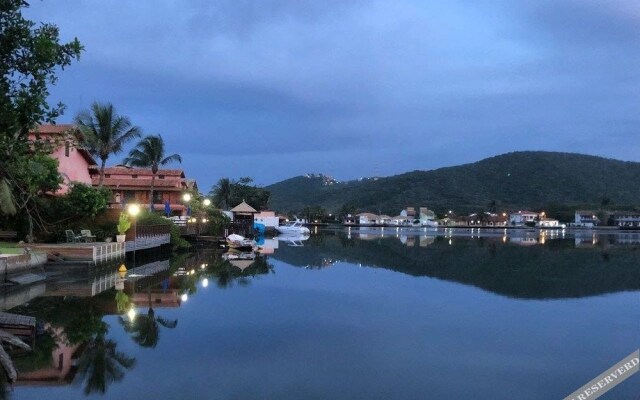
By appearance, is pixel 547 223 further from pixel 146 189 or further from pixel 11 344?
pixel 11 344

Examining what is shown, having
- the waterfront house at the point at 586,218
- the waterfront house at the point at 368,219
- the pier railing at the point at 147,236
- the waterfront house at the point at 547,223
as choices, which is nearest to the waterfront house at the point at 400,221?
the waterfront house at the point at 368,219

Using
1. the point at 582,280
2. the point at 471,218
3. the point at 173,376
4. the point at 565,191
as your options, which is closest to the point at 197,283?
the point at 173,376

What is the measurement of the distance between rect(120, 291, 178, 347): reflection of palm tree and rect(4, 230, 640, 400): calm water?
0.14ft

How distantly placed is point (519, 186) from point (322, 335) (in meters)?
164

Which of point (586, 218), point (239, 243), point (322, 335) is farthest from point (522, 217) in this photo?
point (322, 335)

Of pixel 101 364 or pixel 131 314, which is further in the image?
pixel 131 314

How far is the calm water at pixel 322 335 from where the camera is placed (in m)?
10.1

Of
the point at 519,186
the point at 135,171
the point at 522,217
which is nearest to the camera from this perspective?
the point at 135,171

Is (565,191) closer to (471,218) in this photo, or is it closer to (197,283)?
(471,218)

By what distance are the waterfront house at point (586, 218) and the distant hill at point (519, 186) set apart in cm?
893

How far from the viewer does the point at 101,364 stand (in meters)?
11.2

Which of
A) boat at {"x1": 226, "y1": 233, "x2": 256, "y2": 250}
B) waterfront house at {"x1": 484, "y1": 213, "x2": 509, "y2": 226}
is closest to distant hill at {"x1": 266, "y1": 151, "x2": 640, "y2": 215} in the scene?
waterfront house at {"x1": 484, "y1": 213, "x2": 509, "y2": 226}

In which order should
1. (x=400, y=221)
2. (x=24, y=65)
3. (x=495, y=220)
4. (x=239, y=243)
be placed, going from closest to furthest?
1. (x=24, y=65)
2. (x=239, y=243)
3. (x=495, y=220)
4. (x=400, y=221)

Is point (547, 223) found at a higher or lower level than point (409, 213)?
lower
